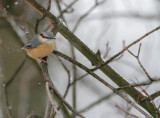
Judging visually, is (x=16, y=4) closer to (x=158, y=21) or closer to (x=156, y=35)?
(x=156, y=35)

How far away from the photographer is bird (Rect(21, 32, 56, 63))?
1.61 metres

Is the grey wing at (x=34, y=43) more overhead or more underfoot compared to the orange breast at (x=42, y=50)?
more overhead

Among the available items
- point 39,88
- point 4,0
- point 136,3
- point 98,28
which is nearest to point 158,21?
point 136,3

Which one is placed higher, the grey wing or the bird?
the grey wing

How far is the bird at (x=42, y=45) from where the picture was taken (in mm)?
1612

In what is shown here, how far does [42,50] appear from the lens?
165 cm

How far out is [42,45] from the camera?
5.35 ft

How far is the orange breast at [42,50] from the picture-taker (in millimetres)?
1612

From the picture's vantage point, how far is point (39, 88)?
3229mm

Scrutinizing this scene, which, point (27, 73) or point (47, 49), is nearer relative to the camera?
point (47, 49)

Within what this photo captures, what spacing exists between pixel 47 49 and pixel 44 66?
0.12m

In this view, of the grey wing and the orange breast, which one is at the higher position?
the grey wing

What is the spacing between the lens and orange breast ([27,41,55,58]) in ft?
5.29

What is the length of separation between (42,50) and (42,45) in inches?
1.5
